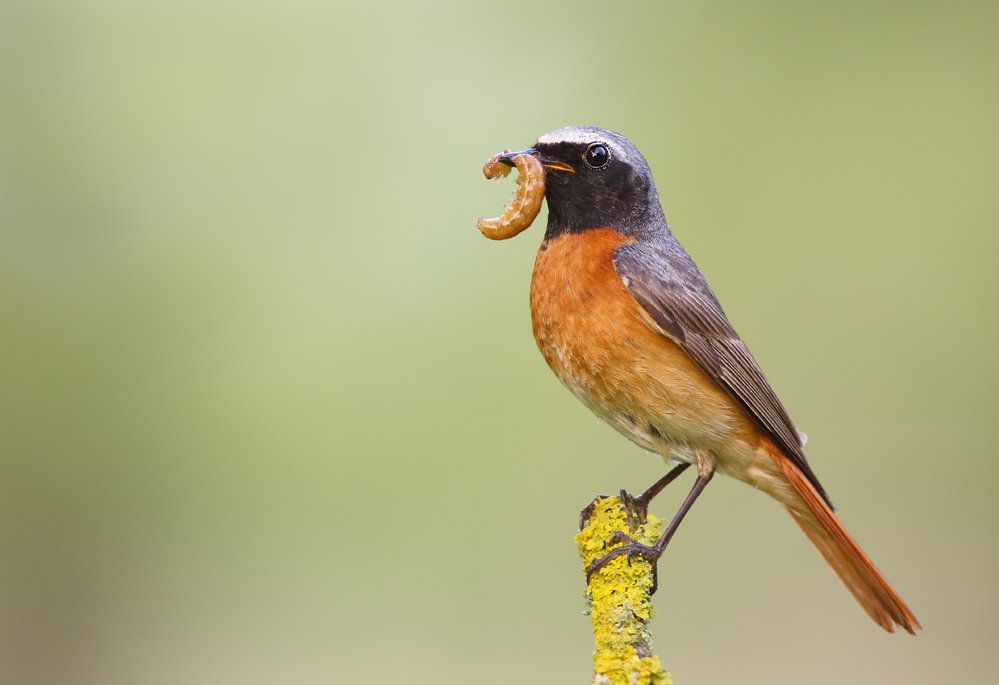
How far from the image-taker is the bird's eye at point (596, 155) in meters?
4.52

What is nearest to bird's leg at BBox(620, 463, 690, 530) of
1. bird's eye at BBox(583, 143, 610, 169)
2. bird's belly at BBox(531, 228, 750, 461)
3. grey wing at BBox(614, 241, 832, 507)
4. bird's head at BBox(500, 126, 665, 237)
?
bird's belly at BBox(531, 228, 750, 461)

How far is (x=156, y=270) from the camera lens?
1008 cm

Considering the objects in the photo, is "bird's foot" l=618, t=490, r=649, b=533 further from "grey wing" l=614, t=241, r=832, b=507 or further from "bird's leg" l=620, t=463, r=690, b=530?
"grey wing" l=614, t=241, r=832, b=507

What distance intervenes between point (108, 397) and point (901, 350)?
665cm

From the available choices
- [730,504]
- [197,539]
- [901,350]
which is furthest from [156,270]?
[901,350]

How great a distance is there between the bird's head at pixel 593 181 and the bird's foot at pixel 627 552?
136cm

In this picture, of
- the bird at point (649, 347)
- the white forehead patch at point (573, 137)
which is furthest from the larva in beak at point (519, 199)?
the white forehead patch at point (573, 137)

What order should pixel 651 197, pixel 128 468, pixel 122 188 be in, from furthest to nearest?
pixel 122 188 → pixel 128 468 → pixel 651 197

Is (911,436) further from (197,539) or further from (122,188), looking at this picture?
(122,188)

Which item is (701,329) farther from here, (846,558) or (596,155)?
(846,558)

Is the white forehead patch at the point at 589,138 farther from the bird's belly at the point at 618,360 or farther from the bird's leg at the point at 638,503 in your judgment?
the bird's leg at the point at 638,503

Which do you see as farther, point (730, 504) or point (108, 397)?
point (108, 397)

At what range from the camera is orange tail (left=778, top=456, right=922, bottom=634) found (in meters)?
4.34

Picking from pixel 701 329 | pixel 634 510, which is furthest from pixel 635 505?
pixel 701 329
